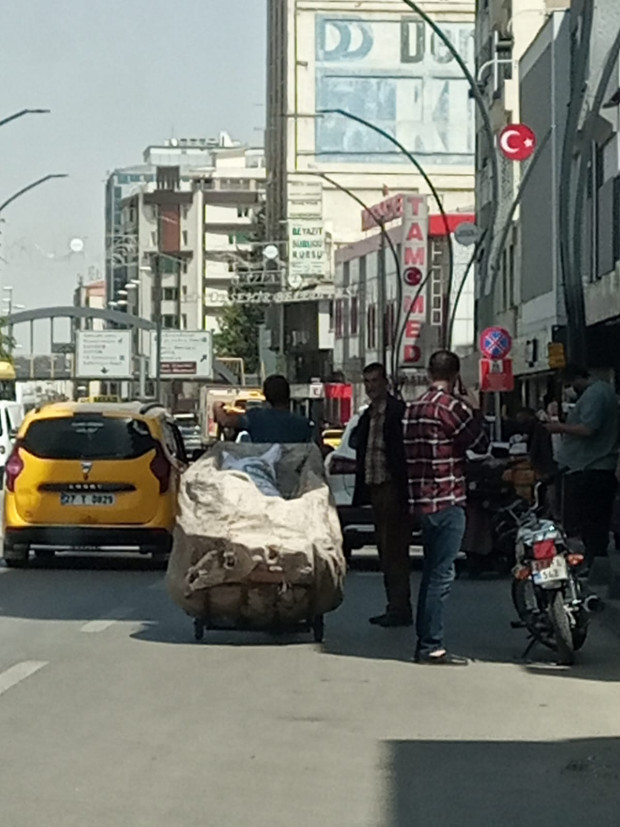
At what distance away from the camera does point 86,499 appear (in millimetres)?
19797

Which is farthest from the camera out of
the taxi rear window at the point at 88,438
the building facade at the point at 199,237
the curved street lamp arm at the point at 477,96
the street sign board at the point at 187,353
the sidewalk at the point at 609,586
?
the building facade at the point at 199,237

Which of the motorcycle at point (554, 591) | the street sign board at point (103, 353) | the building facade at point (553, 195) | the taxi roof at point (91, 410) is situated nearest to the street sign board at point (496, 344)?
the building facade at point (553, 195)

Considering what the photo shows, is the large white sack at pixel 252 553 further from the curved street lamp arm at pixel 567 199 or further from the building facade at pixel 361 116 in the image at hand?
the building facade at pixel 361 116

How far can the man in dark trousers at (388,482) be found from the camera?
13984mm

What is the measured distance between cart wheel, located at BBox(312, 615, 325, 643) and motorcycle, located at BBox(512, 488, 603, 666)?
1463 millimetres

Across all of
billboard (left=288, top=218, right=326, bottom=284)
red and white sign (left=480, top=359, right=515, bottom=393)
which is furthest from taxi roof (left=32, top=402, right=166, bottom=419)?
billboard (left=288, top=218, right=326, bottom=284)

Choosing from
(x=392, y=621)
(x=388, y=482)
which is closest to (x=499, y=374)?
(x=392, y=621)

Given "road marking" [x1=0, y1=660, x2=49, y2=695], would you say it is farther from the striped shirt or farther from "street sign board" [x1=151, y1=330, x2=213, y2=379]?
"street sign board" [x1=151, y1=330, x2=213, y2=379]

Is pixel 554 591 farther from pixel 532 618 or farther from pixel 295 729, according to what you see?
pixel 295 729

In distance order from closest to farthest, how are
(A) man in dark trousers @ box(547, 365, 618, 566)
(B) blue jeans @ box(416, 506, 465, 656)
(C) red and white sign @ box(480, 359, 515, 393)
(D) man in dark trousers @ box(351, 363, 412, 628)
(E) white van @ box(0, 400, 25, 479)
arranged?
(B) blue jeans @ box(416, 506, 465, 656), (D) man in dark trousers @ box(351, 363, 412, 628), (A) man in dark trousers @ box(547, 365, 618, 566), (C) red and white sign @ box(480, 359, 515, 393), (E) white van @ box(0, 400, 25, 479)

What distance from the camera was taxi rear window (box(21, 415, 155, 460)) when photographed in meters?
→ 20.0

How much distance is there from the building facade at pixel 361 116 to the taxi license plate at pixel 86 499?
→ 100166mm

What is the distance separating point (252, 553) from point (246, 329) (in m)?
137

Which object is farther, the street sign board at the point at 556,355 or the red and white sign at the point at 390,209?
the red and white sign at the point at 390,209
